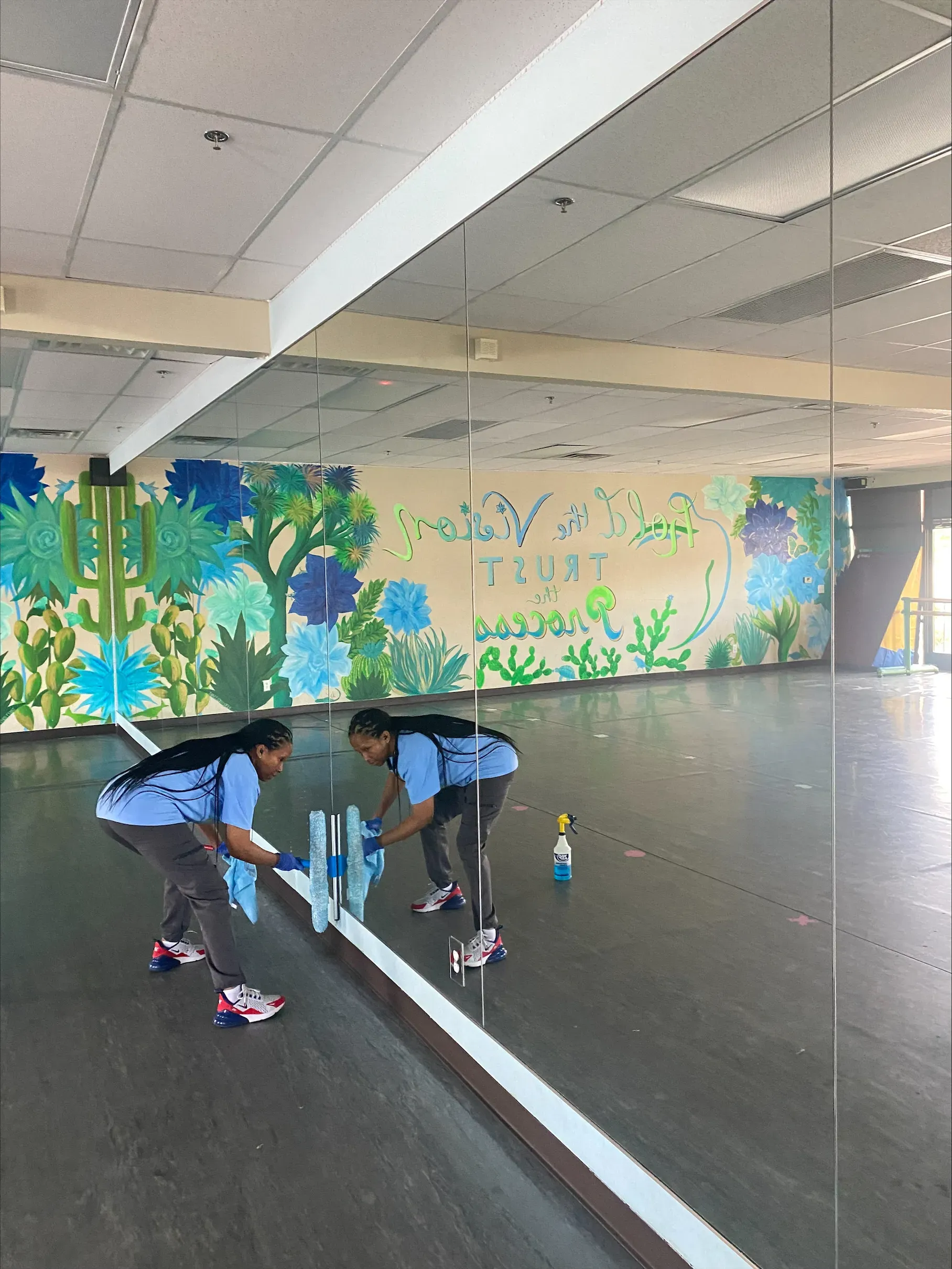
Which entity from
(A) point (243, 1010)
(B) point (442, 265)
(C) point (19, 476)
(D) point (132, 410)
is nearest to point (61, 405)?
(D) point (132, 410)

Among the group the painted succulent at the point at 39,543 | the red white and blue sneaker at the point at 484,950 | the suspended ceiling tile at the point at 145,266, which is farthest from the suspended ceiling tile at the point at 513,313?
the painted succulent at the point at 39,543

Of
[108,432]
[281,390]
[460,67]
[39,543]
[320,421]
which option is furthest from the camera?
[39,543]

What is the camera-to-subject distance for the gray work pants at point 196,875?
4023 millimetres

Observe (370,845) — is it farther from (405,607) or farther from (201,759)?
(405,607)

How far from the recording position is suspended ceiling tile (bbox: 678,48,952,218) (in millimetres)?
1468

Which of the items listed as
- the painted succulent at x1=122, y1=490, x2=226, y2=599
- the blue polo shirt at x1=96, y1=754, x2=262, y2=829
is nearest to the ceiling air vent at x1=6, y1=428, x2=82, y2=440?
the painted succulent at x1=122, y1=490, x2=226, y2=599

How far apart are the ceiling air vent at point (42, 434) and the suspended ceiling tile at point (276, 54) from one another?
22.0 ft

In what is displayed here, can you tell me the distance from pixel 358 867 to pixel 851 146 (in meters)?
3.53

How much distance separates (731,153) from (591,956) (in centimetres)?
210

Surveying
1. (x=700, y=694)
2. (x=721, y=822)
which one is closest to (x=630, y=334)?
(x=700, y=694)

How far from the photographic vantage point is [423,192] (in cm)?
330

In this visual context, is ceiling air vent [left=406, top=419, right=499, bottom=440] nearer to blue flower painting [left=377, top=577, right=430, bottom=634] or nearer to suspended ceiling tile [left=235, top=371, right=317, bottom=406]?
blue flower painting [left=377, top=577, right=430, bottom=634]

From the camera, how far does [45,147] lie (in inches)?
123

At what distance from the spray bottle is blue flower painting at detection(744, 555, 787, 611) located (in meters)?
1.00
